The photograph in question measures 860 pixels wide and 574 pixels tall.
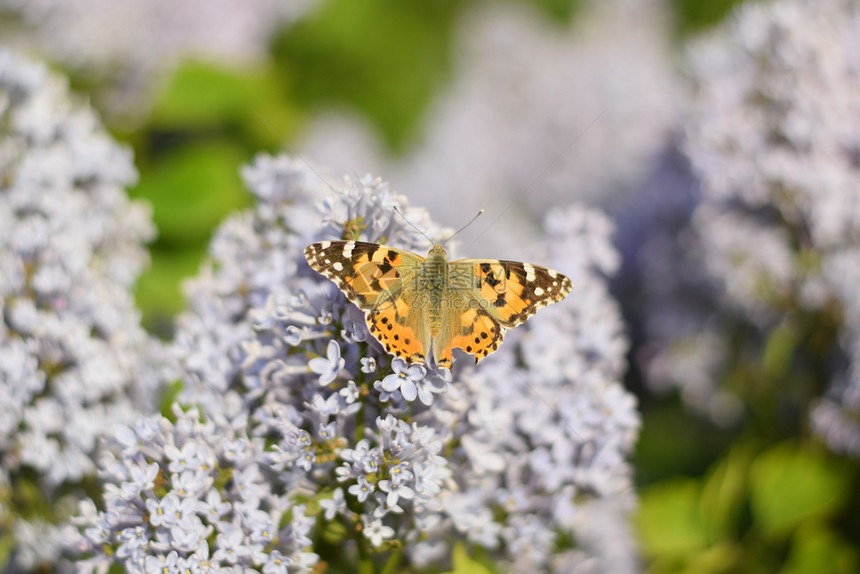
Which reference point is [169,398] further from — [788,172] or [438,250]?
[788,172]

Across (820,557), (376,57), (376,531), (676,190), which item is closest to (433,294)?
(376,531)

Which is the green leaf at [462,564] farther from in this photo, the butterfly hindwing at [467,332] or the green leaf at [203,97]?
the green leaf at [203,97]

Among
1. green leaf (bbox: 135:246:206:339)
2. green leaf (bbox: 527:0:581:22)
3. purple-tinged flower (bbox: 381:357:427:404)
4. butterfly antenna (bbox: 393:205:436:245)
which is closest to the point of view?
purple-tinged flower (bbox: 381:357:427:404)

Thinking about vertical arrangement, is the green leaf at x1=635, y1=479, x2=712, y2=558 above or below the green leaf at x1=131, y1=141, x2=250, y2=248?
below

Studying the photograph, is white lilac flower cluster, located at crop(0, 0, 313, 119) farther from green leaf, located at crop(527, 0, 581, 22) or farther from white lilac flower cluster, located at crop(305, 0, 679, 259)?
green leaf, located at crop(527, 0, 581, 22)

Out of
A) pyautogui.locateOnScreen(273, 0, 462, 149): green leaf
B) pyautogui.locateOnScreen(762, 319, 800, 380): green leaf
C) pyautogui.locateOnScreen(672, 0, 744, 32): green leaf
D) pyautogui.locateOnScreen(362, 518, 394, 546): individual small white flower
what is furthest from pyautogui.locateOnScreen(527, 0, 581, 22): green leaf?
pyautogui.locateOnScreen(362, 518, 394, 546): individual small white flower

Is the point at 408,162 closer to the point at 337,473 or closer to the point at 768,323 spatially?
the point at 768,323

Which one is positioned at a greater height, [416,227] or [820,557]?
[416,227]
